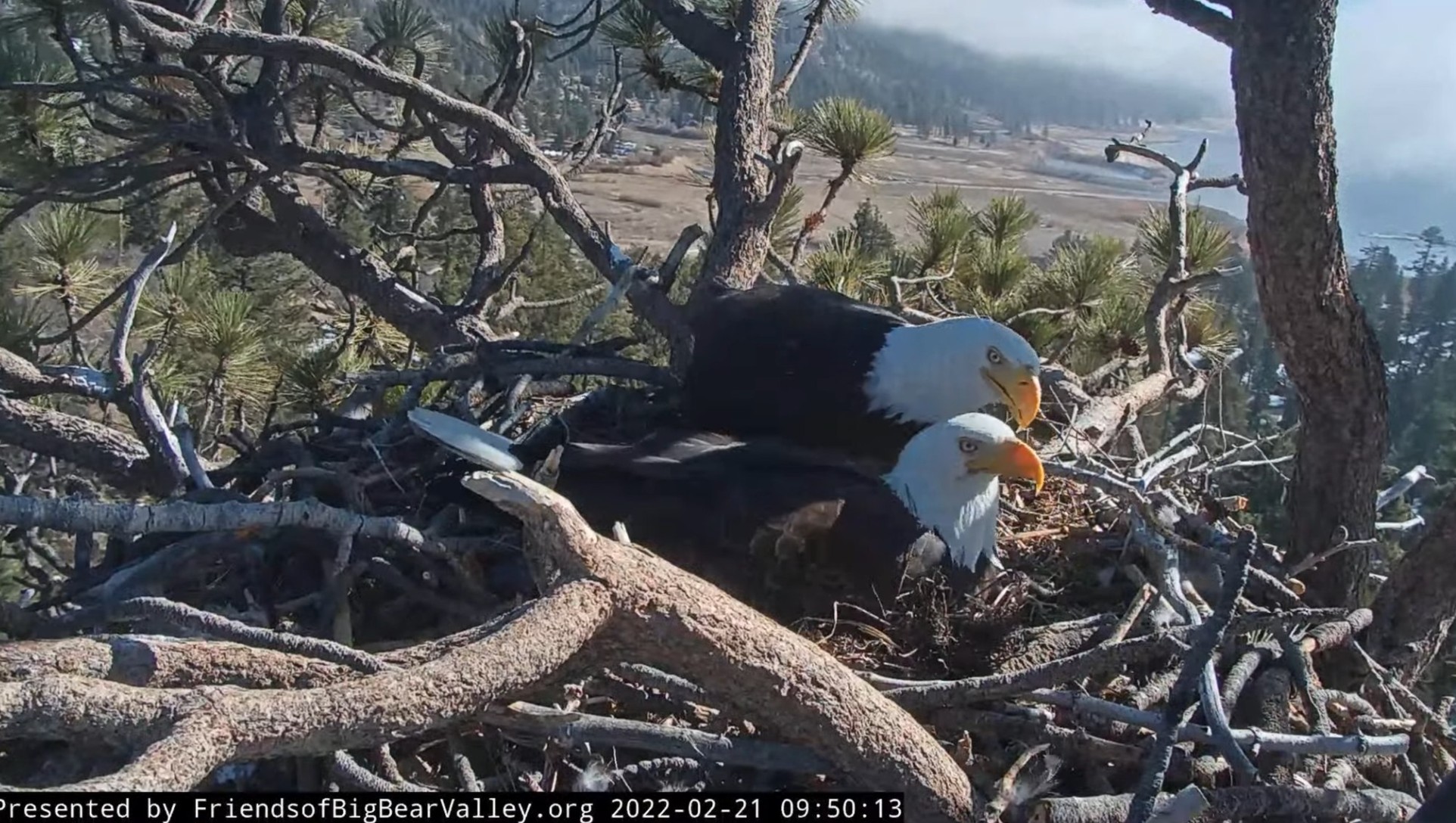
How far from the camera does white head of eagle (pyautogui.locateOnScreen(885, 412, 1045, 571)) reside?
7.91ft

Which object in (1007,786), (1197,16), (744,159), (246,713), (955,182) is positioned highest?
(1197,16)

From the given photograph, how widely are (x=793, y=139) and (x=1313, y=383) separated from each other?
1896mm

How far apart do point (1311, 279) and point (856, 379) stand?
1050 mm

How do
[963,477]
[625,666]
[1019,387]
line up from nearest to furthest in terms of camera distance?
1. [625,666]
2. [963,477]
3. [1019,387]

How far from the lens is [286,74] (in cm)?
433

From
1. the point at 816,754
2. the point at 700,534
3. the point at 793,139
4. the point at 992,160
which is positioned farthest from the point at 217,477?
the point at 992,160

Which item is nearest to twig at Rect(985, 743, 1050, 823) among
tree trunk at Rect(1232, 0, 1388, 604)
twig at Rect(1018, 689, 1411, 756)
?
twig at Rect(1018, 689, 1411, 756)

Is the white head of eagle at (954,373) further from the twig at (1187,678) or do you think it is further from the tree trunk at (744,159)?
the twig at (1187,678)

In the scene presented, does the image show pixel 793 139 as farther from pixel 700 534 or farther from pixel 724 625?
pixel 724 625

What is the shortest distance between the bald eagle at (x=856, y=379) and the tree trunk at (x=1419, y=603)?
2.84 feet

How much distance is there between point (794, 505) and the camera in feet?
7.63

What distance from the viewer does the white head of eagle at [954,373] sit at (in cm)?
275

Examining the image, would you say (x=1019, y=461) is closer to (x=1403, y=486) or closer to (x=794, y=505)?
(x=794, y=505)

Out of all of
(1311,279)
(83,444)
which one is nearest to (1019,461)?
(1311,279)
